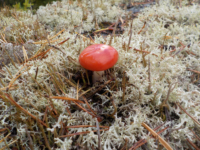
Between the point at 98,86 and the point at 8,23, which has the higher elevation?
the point at 8,23

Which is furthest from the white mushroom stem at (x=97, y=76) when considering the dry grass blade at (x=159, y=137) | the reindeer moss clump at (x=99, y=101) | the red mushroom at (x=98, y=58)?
the dry grass blade at (x=159, y=137)

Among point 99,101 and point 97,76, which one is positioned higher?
point 97,76

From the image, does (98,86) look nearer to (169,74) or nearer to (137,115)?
(137,115)

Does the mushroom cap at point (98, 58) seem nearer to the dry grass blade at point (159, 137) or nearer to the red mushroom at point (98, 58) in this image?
the red mushroom at point (98, 58)

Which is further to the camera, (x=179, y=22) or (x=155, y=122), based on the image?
(x=179, y=22)

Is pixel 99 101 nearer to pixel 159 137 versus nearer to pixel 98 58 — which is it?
pixel 98 58

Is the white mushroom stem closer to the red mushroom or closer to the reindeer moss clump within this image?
the reindeer moss clump

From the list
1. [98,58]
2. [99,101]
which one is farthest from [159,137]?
[98,58]

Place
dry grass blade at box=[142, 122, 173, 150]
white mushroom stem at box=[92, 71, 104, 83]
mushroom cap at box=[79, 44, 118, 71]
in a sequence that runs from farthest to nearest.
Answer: white mushroom stem at box=[92, 71, 104, 83], mushroom cap at box=[79, 44, 118, 71], dry grass blade at box=[142, 122, 173, 150]

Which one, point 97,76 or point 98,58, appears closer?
point 98,58

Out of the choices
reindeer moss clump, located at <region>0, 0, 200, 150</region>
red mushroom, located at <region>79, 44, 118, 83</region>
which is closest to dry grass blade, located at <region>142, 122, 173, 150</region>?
reindeer moss clump, located at <region>0, 0, 200, 150</region>

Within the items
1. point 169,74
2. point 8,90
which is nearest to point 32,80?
point 8,90
